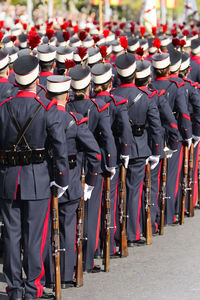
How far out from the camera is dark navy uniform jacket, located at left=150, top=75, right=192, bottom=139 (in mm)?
8961

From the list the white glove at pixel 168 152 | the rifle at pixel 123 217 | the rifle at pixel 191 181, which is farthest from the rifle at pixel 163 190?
the rifle at pixel 123 217

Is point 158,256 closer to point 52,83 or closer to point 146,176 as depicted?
point 146,176

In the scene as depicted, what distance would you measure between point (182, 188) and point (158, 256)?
4.80 feet

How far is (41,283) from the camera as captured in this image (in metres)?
6.65

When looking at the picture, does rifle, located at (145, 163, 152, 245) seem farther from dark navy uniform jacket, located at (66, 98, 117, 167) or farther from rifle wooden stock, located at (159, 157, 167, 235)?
dark navy uniform jacket, located at (66, 98, 117, 167)

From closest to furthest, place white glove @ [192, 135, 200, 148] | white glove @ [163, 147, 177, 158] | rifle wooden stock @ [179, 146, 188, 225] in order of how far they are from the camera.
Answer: white glove @ [163, 147, 177, 158], rifle wooden stock @ [179, 146, 188, 225], white glove @ [192, 135, 200, 148]

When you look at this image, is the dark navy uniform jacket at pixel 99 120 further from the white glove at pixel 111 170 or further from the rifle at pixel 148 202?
the rifle at pixel 148 202

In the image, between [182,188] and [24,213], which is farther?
[182,188]

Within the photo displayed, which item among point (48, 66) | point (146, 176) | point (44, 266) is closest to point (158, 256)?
point (146, 176)

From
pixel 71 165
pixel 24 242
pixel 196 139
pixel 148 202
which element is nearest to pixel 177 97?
pixel 196 139

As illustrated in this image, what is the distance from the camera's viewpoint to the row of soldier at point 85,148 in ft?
21.0

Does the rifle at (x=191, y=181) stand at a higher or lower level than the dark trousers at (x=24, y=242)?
lower

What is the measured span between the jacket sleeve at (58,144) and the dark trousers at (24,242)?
0.26m

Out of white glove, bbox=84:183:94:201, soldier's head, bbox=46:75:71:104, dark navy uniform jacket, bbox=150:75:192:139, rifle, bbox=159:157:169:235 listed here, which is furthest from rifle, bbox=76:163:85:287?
dark navy uniform jacket, bbox=150:75:192:139
